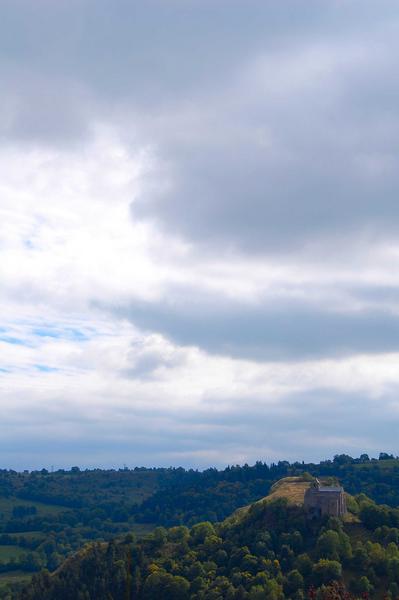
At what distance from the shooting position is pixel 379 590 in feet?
434

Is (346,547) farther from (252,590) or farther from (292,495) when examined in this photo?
(292,495)

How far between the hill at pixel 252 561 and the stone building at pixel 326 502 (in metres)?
2.09

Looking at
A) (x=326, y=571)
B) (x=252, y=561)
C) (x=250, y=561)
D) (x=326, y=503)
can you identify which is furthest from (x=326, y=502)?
(x=326, y=571)

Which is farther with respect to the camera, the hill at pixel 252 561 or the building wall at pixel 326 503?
the building wall at pixel 326 503

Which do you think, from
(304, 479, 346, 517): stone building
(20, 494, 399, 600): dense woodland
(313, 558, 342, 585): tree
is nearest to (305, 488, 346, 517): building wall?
(304, 479, 346, 517): stone building

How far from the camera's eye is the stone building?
511 ft

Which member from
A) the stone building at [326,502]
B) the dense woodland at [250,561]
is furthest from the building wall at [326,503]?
the dense woodland at [250,561]

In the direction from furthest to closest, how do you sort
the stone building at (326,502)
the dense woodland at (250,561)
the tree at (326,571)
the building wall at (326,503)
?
1. the stone building at (326,502)
2. the building wall at (326,503)
3. the dense woodland at (250,561)
4. the tree at (326,571)

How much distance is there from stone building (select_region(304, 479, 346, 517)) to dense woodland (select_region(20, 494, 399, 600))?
205 centimetres

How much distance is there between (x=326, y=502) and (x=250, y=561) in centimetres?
2109

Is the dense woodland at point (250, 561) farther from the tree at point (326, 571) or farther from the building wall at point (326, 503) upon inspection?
the building wall at point (326, 503)

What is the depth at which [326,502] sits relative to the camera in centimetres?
15638

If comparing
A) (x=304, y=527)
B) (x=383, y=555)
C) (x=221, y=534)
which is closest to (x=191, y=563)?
(x=221, y=534)

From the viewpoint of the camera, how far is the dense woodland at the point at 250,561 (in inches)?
5320
